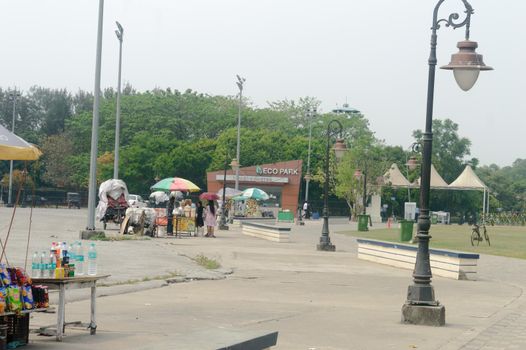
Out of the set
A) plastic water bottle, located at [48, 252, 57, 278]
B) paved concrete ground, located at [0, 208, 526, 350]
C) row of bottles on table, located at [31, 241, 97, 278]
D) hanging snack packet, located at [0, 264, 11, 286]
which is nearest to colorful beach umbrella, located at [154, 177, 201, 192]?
paved concrete ground, located at [0, 208, 526, 350]

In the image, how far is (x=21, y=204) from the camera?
91875 mm

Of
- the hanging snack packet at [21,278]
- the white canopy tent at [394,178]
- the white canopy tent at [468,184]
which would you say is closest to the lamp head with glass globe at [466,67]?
the hanging snack packet at [21,278]

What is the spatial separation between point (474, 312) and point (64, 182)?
92422 mm

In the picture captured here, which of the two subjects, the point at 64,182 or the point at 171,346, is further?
the point at 64,182

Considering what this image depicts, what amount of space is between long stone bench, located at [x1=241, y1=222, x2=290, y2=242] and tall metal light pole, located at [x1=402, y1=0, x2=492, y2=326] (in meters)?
27.7

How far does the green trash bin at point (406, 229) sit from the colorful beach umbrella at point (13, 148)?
3421cm

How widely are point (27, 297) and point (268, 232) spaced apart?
113 ft

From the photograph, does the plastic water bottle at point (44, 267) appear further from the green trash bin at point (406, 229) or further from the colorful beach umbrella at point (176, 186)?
the colorful beach umbrella at point (176, 186)

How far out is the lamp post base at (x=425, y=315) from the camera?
14367 mm

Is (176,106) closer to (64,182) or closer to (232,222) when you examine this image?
(64,182)

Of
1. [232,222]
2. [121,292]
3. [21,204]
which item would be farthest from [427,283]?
[21,204]

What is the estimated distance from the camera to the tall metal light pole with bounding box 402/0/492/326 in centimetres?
1412

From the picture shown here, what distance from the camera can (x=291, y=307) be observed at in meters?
16.2

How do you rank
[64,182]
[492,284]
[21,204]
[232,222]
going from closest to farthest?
[492,284]
[232,222]
[21,204]
[64,182]
